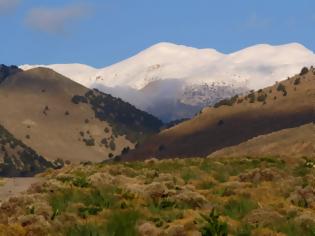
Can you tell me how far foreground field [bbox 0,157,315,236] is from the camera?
1444 cm

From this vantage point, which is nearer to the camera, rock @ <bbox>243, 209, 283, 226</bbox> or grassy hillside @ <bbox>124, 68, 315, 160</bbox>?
rock @ <bbox>243, 209, 283, 226</bbox>

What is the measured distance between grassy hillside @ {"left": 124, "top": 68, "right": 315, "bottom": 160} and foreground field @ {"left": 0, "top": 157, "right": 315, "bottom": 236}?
109197 millimetres

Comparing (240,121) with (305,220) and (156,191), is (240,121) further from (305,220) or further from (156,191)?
(305,220)

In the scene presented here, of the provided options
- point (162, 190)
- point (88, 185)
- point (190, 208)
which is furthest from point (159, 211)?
point (88, 185)

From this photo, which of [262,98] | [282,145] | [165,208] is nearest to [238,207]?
[165,208]

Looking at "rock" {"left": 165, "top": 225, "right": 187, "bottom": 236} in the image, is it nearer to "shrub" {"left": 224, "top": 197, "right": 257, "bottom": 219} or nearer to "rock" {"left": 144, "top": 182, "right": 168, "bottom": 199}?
"shrub" {"left": 224, "top": 197, "right": 257, "bottom": 219}

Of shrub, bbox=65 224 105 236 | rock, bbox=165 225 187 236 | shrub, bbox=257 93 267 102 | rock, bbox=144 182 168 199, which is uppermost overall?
shrub, bbox=257 93 267 102

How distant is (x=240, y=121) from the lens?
485ft

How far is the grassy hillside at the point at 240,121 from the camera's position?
142 metres

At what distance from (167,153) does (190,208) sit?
12716cm

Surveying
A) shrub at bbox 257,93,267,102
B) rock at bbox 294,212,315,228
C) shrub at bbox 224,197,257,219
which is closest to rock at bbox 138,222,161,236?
rock at bbox 294,212,315,228

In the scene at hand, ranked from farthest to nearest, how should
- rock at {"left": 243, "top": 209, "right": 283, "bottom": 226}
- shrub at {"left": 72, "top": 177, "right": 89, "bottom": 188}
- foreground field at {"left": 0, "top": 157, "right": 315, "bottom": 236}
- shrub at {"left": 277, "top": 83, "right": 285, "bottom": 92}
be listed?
shrub at {"left": 277, "top": 83, "right": 285, "bottom": 92}
shrub at {"left": 72, "top": 177, "right": 89, "bottom": 188}
rock at {"left": 243, "top": 209, "right": 283, "bottom": 226}
foreground field at {"left": 0, "top": 157, "right": 315, "bottom": 236}

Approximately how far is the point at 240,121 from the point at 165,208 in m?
130

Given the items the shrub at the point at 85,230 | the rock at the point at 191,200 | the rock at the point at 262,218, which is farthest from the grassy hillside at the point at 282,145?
the shrub at the point at 85,230
